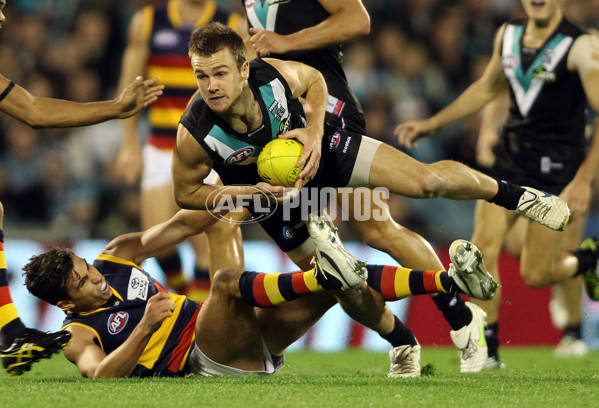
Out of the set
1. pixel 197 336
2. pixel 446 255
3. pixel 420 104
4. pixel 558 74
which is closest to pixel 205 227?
pixel 197 336

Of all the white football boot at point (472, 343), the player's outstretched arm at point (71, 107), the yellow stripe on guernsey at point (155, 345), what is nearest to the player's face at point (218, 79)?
the player's outstretched arm at point (71, 107)

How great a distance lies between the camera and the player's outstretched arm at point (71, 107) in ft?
17.2

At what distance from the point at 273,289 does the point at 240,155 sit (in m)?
0.77

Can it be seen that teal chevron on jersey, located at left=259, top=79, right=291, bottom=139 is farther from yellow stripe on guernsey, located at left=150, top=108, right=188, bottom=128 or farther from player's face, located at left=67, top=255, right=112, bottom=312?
yellow stripe on guernsey, located at left=150, top=108, right=188, bottom=128

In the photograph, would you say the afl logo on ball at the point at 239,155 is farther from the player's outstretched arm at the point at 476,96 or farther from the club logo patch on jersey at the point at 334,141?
the player's outstretched arm at the point at 476,96

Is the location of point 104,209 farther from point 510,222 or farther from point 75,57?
point 510,222

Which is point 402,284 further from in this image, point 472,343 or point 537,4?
point 537,4

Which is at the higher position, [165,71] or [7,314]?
[165,71]

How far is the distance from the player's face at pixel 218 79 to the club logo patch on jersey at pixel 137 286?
3.77ft

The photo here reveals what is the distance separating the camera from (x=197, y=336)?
514 cm

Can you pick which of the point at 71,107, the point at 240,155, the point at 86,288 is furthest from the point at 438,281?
the point at 71,107

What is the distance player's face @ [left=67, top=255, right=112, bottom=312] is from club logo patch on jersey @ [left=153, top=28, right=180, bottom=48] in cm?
309

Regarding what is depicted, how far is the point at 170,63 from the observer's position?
25.7ft

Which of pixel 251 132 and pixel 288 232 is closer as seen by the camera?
pixel 251 132
